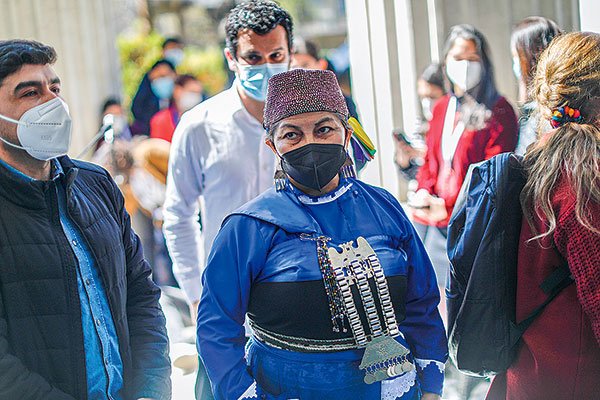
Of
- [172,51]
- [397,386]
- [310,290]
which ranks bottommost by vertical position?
[397,386]

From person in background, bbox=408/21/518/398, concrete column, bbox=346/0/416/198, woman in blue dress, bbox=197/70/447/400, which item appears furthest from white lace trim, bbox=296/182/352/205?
concrete column, bbox=346/0/416/198

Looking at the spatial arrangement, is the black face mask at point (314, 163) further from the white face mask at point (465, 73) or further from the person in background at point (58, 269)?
the white face mask at point (465, 73)

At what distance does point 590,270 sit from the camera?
1.94 meters

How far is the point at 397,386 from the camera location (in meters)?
2.05

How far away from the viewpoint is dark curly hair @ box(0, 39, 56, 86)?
2.07m

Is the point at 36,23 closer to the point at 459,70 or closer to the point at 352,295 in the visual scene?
the point at 459,70

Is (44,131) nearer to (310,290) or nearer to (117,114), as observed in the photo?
(310,290)

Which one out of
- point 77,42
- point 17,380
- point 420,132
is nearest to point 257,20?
point 17,380

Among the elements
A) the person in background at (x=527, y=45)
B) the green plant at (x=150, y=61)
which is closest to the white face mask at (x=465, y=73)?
the person in background at (x=527, y=45)

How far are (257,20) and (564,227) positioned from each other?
4.67 ft

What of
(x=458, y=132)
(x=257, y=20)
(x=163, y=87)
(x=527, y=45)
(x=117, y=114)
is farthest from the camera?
(x=163, y=87)

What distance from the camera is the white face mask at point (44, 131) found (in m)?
2.07

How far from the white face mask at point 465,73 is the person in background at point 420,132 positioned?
22.9 inches

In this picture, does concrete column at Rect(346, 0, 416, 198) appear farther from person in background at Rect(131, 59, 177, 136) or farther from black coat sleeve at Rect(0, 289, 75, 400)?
person in background at Rect(131, 59, 177, 136)
